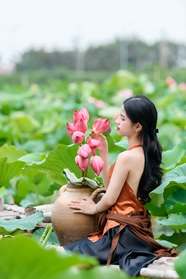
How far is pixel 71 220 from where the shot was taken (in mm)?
2287

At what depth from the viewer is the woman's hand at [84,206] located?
2275 millimetres

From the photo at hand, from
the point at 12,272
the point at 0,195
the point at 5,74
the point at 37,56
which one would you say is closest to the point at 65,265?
the point at 12,272

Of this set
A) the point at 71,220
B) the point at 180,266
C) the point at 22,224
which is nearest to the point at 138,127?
the point at 71,220

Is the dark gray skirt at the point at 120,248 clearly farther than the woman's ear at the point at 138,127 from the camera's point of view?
No

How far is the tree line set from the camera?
4422cm

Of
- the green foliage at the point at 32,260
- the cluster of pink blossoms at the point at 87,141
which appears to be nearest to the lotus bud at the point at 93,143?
the cluster of pink blossoms at the point at 87,141

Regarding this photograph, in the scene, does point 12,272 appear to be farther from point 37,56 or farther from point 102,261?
point 37,56

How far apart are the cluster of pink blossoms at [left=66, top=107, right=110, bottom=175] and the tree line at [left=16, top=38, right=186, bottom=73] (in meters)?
40.6

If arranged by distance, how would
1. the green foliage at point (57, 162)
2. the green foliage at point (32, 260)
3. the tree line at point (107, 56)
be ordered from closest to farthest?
the green foliage at point (32, 260), the green foliage at point (57, 162), the tree line at point (107, 56)

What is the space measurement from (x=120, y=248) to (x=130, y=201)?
0.57 ft

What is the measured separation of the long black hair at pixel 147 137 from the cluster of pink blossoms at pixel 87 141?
0.33 ft

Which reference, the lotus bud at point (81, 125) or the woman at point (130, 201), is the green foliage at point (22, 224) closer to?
the woman at point (130, 201)

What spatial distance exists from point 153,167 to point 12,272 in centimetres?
136

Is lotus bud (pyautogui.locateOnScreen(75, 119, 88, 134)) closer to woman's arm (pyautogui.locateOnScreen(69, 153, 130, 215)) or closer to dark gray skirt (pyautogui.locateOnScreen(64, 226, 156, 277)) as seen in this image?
woman's arm (pyautogui.locateOnScreen(69, 153, 130, 215))
